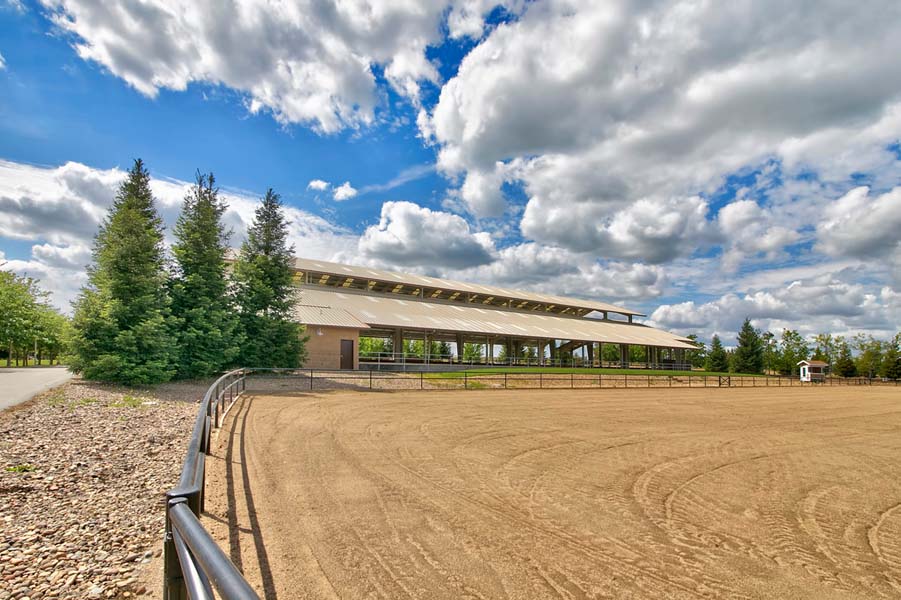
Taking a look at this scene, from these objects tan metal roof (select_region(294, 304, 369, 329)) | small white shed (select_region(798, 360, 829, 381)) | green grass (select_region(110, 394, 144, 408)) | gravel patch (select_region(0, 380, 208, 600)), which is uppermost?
tan metal roof (select_region(294, 304, 369, 329))

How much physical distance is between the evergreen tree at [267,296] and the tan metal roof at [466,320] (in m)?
3.41

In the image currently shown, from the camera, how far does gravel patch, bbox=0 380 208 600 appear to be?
4.20 meters

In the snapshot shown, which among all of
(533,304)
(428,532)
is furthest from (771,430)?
(533,304)

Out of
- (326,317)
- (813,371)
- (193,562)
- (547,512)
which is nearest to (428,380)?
(326,317)

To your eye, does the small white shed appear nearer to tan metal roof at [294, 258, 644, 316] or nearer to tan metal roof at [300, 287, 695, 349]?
tan metal roof at [300, 287, 695, 349]

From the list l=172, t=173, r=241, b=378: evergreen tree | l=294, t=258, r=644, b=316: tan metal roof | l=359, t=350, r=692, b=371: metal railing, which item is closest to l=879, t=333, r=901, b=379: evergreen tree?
l=359, t=350, r=692, b=371: metal railing

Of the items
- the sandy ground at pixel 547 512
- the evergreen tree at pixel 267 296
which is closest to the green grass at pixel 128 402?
the sandy ground at pixel 547 512

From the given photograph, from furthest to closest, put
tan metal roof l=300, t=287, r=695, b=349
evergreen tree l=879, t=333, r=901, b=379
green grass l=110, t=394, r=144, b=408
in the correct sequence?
evergreen tree l=879, t=333, r=901, b=379, tan metal roof l=300, t=287, r=695, b=349, green grass l=110, t=394, r=144, b=408

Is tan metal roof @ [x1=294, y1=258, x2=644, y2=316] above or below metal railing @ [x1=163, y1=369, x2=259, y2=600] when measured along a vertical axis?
above

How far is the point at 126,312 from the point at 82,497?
1545 centimetres

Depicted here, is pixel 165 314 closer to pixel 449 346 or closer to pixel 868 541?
pixel 868 541

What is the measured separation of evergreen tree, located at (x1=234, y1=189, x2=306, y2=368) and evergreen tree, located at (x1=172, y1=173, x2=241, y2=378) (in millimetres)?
1497

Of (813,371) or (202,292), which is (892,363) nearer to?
(813,371)

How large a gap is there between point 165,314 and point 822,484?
75.8 ft
